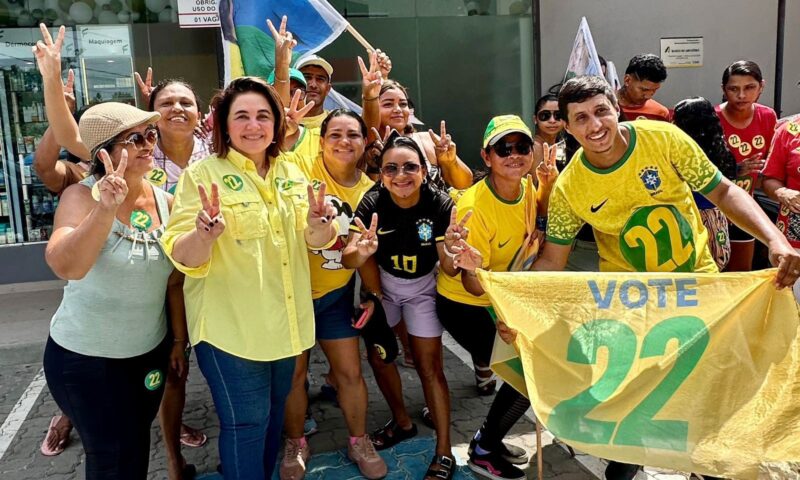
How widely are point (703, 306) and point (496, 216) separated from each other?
1.09 meters

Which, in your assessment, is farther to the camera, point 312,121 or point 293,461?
point 312,121

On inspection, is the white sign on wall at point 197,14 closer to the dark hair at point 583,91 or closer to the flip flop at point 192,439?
the flip flop at point 192,439

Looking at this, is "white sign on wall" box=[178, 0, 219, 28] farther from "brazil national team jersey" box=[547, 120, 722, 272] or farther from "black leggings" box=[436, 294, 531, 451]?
"brazil national team jersey" box=[547, 120, 722, 272]

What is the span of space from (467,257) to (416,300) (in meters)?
0.63

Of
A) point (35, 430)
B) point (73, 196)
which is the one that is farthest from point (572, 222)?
point (35, 430)

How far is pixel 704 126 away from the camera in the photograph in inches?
158

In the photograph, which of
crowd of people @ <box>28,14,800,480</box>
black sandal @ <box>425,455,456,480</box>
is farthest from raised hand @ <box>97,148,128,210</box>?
black sandal @ <box>425,455,456,480</box>

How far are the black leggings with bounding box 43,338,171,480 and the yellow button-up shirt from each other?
322mm

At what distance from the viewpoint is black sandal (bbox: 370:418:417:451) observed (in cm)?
400

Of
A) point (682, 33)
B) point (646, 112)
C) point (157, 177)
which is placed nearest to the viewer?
point (157, 177)

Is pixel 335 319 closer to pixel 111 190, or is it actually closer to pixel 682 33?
pixel 111 190

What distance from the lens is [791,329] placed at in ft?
9.16

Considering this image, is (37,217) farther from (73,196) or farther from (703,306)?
(703,306)

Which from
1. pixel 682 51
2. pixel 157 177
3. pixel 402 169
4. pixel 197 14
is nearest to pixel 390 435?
pixel 402 169
